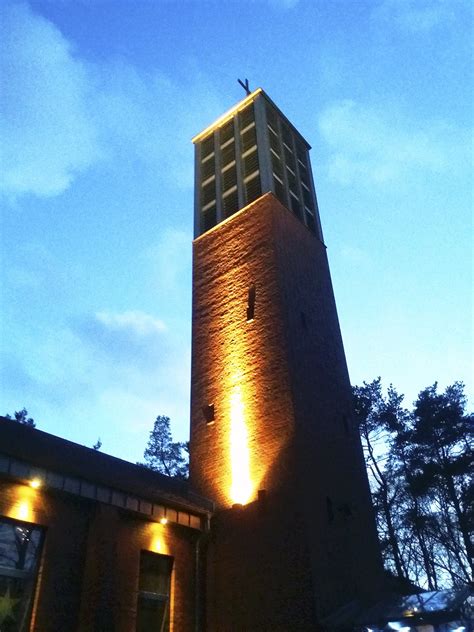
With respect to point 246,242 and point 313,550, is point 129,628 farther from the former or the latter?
point 246,242

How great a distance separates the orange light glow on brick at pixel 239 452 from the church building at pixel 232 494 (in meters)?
0.04

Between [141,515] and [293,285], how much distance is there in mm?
8176

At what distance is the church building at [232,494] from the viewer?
1062 centimetres

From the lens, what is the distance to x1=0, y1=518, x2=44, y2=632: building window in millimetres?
9852

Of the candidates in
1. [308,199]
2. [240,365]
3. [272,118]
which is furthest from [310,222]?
[240,365]

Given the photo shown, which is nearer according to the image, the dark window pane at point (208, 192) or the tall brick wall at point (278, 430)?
the tall brick wall at point (278, 430)

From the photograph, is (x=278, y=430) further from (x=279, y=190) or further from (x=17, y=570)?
(x=279, y=190)

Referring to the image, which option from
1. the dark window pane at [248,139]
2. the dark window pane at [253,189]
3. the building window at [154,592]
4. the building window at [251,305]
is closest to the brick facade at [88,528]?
the building window at [154,592]

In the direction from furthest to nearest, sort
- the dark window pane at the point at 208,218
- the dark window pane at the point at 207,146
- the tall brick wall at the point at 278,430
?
1. the dark window pane at the point at 207,146
2. the dark window pane at the point at 208,218
3. the tall brick wall at the point at 278,430

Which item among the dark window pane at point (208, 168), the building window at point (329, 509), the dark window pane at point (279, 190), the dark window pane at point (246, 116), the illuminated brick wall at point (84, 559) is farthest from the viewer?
the dark window pane at point (246, 116)

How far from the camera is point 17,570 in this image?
33.5 ft

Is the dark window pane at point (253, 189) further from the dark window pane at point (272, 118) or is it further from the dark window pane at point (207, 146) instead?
the dark window pane at point (207, 146)

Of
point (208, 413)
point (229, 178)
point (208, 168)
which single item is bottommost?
point (208, 413)

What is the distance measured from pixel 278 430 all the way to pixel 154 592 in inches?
180
